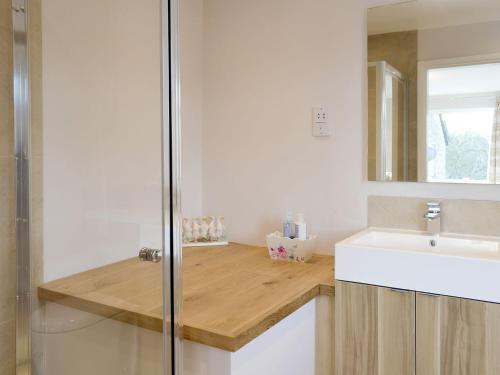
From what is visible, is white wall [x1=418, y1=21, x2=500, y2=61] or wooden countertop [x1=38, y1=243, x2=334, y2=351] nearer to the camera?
wooden countertop [x1=38, y1=243, x2=334, y2=351]

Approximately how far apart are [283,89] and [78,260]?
1.42 meters

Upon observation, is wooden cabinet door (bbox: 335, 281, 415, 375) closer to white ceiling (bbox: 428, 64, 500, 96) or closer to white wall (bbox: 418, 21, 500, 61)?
white ceiling (bbox: 428, 64, 500, 96)

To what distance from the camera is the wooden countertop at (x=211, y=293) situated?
1183 mm

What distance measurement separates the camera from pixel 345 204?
2098mm

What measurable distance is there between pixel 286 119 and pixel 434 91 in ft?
2.28

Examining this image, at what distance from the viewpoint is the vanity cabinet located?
1412 millimetres

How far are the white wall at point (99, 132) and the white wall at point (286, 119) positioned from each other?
112cm

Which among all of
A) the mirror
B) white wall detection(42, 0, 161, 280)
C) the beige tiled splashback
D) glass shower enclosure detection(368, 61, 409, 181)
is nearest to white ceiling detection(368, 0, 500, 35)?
the mirror

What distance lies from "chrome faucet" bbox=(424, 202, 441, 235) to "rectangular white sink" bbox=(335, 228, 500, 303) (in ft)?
0.20

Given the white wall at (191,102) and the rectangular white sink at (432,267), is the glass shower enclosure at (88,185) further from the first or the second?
the white wall at (191,102)

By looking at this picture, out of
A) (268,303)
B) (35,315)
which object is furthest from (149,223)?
(268,303)

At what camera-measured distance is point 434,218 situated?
6.01 ft

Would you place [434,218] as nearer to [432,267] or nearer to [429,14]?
[432,267]

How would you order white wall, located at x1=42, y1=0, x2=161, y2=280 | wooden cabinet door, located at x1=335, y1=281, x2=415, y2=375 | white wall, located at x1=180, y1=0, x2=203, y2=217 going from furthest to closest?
1. white wall, located at x1=180, y1=0, x2=203, y2=217
2. wooden cabinet door, located at x1=335, y1=281, x2=415, y2=375
3. white wall, located at x1=42, y1=0, x2=161, y2=280
